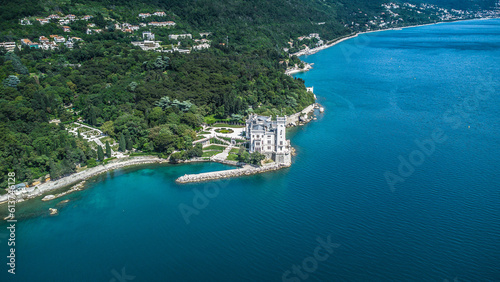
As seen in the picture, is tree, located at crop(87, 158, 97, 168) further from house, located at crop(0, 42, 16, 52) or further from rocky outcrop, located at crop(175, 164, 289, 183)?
house, located at crop(0, 42, 16, 52)

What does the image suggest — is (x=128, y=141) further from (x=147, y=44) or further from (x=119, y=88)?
(x=147, y=44)

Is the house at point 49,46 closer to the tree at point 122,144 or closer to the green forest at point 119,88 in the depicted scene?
the green forest at point 119,88

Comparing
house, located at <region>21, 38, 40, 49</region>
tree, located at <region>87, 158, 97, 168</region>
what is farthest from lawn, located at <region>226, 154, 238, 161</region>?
house, located at <region>21, 38, 40, 49</region>

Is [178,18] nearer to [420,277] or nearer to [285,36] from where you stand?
[285,36]

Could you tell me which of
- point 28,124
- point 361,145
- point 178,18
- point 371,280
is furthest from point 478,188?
point 178,18

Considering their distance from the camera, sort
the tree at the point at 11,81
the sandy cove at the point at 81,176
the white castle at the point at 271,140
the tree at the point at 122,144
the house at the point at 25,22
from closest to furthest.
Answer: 1. the sandy cove at the point at 81,176
2. the white castle at the point at 271,140
3. the tree at the point at 122,144
4. the tree at the point at 11,81
5. the house at the point at 25,22

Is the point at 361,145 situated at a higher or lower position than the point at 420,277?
higher

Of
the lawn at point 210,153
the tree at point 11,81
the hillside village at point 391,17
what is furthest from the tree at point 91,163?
the hillside village at point 391,17
